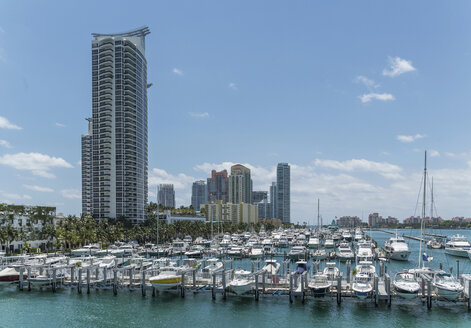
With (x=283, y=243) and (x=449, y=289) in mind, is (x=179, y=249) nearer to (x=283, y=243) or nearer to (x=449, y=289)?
(x=283, y=243)

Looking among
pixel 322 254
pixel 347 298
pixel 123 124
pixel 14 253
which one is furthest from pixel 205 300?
pixel 123 124

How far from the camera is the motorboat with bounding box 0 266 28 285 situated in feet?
230

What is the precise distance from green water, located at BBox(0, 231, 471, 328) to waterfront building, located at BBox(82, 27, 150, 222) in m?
131

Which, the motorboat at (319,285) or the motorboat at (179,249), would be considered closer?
the motorboat at (319,285)

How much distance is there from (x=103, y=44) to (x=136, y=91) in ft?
87.7

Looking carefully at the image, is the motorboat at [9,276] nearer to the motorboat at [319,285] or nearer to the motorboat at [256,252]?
the motorboat at [319,285]

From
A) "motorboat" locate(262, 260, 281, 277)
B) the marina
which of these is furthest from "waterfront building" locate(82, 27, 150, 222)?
"motorboat" locate(262, 260, 281, 277)

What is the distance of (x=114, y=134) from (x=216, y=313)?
5979 inches

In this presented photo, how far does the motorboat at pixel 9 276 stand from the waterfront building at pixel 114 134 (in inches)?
4651

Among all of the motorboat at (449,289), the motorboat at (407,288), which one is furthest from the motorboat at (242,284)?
the motorboat at (449,289)

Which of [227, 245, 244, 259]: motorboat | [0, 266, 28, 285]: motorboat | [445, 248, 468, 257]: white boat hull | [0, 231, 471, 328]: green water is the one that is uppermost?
[0, 266, 28, 285]: motorboat

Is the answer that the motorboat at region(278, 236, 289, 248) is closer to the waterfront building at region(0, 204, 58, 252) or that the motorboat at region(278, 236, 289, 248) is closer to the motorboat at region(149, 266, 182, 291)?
the waterfront building at region(0, 204, 58, 252)

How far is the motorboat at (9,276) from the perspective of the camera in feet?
230

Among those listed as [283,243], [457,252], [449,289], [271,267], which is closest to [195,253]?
[271,267]
